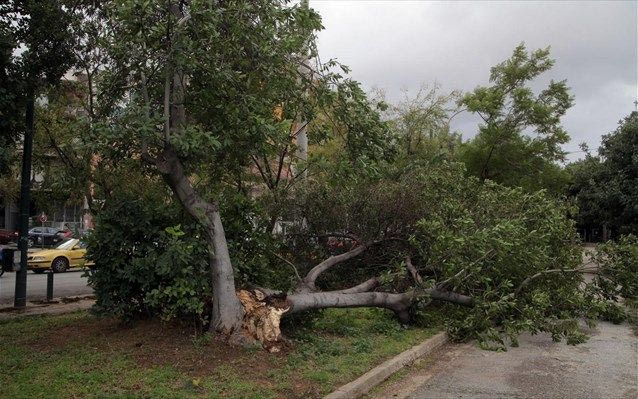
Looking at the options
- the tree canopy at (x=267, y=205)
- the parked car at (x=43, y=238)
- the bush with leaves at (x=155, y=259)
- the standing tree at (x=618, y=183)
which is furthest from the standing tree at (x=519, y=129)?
the parked car at (x=43, y=238)

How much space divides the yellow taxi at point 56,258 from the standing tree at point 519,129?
52.5 ft

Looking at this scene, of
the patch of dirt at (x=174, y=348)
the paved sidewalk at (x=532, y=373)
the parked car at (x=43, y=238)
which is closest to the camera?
the patch of dirt at (x=174, y=348)

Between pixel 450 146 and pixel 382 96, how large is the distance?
138 inches

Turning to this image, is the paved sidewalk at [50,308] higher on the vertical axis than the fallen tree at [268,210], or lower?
lower

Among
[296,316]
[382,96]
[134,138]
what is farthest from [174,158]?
[382,96]

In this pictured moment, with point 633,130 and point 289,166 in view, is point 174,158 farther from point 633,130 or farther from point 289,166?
point 633,130

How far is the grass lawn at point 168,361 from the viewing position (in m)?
5.68

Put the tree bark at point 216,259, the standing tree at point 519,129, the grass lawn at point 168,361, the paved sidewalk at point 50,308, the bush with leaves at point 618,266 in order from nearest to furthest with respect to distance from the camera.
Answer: the grass lawn at point 168,361, the tree bark at point 216,259, the bush with leaves at point 618,266, the paved sidewalk at point 50,308, the standing tree at point 519,129

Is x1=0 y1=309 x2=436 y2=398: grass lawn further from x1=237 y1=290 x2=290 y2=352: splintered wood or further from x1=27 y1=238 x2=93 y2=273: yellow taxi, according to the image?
x1=27 y1=238 x2=93 y2=273: yellow taxi

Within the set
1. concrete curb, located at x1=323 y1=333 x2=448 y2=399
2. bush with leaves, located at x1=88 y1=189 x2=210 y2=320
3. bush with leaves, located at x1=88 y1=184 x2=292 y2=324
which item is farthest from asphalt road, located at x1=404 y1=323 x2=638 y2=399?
bush with leaves, located at x1=88 y1=189 x2=210 y2=320

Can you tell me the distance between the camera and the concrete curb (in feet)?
19.5

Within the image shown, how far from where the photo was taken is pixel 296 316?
828cm

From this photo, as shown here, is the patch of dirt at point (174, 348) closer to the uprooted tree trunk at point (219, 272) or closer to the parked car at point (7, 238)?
the uprooted tree trunk at point (219, 272)

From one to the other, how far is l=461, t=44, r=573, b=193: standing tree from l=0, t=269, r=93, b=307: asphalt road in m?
14.7
